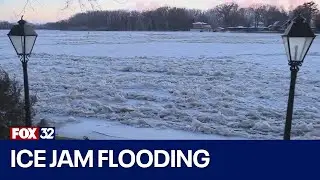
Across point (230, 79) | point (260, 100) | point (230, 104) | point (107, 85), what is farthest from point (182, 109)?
point (230, 79)

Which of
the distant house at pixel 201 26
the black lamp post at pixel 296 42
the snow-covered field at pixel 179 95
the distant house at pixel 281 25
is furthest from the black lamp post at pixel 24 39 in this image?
the distant house at pixel 201 26

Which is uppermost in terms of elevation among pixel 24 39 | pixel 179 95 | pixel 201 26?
pixel 24 39

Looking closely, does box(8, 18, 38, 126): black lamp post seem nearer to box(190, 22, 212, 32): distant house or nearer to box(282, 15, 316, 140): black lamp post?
box(282, 15, 316, 140): black lamp post

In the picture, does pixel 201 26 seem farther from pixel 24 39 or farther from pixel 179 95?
pixel 24 39

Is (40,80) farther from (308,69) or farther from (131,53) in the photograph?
(131,53)

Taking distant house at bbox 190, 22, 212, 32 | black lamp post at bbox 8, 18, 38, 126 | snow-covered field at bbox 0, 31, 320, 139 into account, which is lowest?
snow-covered field at bbox 0, 31, 320, 139

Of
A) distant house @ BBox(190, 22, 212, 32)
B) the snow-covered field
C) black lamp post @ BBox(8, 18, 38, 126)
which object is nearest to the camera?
black lamp post @ BBox(8, 18, 38, 126)

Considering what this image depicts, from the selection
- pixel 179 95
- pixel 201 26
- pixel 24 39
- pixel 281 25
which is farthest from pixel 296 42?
pixel 201 26

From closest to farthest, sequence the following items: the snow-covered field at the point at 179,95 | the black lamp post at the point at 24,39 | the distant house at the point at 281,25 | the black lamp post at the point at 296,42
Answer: the black lamp post at the point at 296,42
the distant house at the point at 281,25
the black lamp post at the point at 24,39
the snow-covered field at the point at 179,95

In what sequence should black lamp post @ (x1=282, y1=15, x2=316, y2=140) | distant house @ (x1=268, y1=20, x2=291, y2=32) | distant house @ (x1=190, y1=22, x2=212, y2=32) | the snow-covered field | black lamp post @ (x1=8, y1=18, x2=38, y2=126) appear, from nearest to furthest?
black lamp post @ (x1=282, y1=15, x2=316, y2=140) → distant house @ (x1=268, y1=20, x2=291, y2=32) → black lamp post @ (x1=8, y1=18, x2=38, y2=126) → the snow-covered field → distant house @ (x1=190, y1=22, x2=212, y2=32)

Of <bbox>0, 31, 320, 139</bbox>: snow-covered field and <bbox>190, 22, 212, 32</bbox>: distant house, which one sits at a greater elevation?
<bbox>190, 22, 212, 32</bbox>: distant house

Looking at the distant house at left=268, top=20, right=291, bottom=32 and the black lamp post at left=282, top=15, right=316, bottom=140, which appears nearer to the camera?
the black lamp post at left=282, top=15, right=316, bottom=140

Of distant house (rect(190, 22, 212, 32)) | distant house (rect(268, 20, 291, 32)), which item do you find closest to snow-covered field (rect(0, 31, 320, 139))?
distant house (rect(268, 20, 291, 32))

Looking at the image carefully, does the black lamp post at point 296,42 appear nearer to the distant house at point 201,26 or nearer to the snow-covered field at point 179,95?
the snow-covered field at point 179,95
